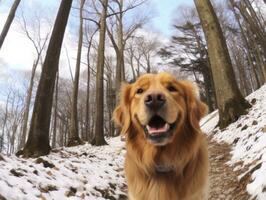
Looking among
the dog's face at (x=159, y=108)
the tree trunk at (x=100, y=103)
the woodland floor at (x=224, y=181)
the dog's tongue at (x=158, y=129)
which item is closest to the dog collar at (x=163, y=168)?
the dog's face at (x=159, y=108)

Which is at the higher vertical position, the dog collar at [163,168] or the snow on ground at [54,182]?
the dog collar at [163,168]

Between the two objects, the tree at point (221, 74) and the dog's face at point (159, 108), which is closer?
the dog's face at point (159, 108)

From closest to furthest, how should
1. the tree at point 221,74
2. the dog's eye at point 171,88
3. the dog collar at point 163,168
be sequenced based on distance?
the dog collar at point 163,168
the dog's eye at point 171,88
the tree at point 221,74

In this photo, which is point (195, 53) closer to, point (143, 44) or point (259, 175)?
point (143, 44)

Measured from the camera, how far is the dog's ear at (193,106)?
129 inches

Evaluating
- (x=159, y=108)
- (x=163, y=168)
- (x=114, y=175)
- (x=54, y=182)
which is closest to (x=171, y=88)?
(x=159, y=108)

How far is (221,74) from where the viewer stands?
9.07 meters

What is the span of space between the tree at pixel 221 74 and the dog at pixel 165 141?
5.40 m

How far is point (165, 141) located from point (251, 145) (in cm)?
331

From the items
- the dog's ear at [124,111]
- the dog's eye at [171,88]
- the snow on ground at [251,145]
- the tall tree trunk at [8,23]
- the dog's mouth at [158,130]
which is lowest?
the snow on ground at [251,145]

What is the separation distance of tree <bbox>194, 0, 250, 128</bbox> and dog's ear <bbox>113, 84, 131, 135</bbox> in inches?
215

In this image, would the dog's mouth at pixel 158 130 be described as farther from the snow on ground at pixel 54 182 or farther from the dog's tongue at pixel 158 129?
the snow on ground at pixel 54 182

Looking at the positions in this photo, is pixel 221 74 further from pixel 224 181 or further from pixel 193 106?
pixel 193 106

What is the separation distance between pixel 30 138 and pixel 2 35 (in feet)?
27.2
